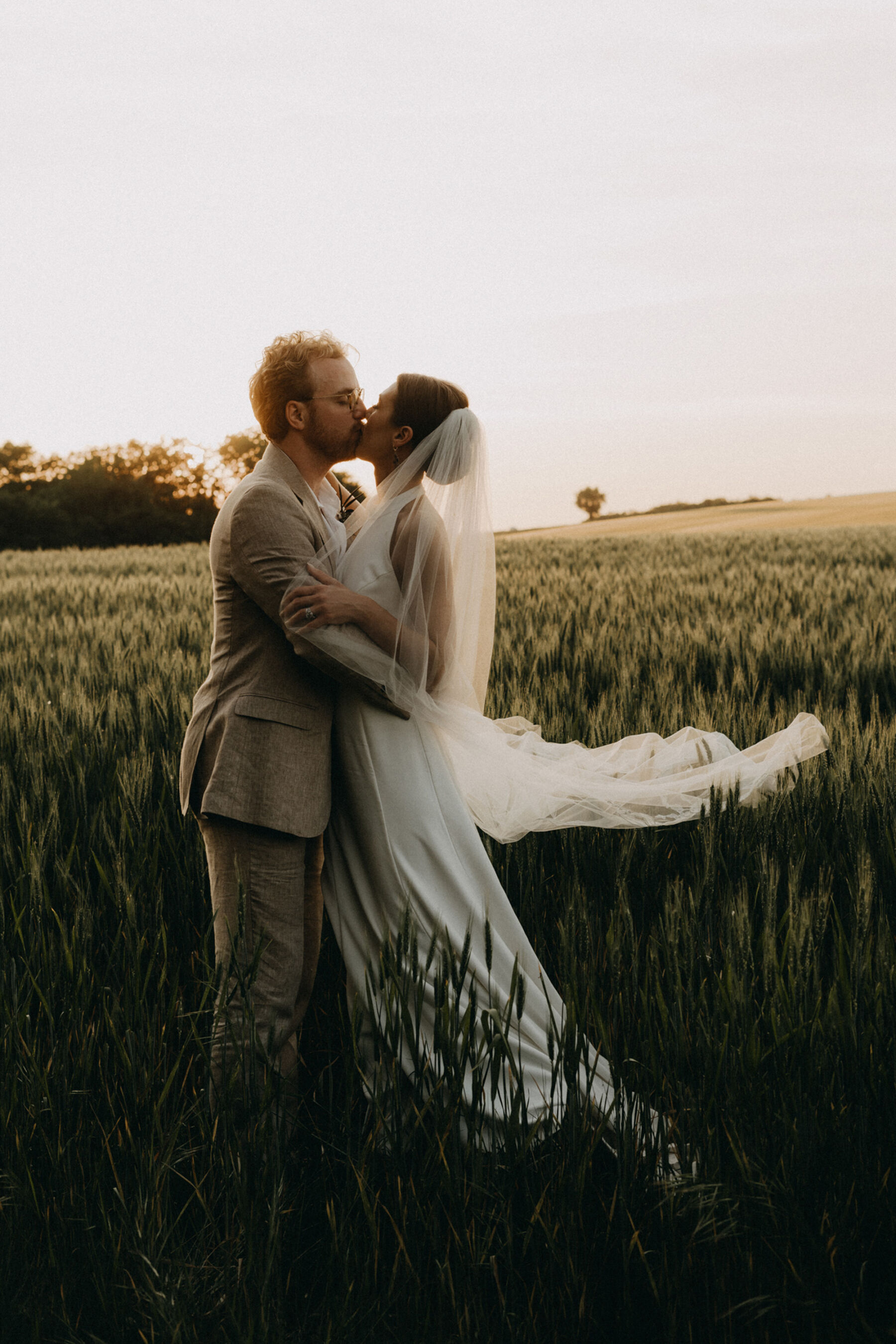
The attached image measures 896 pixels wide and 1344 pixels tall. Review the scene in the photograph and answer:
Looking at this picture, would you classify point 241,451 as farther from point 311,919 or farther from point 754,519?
point 311,919

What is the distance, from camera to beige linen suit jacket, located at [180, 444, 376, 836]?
205 centimetres

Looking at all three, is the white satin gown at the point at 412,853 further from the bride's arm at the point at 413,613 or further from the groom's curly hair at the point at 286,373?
the groom's curly hair at the point at 286,373

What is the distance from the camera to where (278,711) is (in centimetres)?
208

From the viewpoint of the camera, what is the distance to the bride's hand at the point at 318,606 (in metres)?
1.98

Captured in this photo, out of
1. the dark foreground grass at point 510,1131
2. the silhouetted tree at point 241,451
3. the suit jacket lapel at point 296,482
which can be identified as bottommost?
the dark foreground grass at point 510,1131

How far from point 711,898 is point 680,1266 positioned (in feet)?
3.15

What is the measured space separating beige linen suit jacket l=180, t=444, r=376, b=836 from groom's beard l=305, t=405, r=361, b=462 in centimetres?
8

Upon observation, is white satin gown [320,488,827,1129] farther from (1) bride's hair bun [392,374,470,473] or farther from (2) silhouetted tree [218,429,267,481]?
(2) silhouetted tree [218,429,267,481]

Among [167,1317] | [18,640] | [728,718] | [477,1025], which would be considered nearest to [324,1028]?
[477,1025]

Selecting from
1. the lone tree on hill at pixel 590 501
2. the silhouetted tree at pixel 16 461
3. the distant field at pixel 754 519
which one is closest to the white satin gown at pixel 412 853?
the distant field at pixel 754 519

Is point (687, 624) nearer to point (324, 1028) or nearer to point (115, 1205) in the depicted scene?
point (324, 1028)

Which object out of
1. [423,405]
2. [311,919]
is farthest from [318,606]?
[311,919]

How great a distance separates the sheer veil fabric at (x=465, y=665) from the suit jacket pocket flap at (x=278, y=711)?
15 centimetres

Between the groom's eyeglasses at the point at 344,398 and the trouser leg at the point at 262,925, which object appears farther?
the groom's eyeglasses at the point at 344,398
